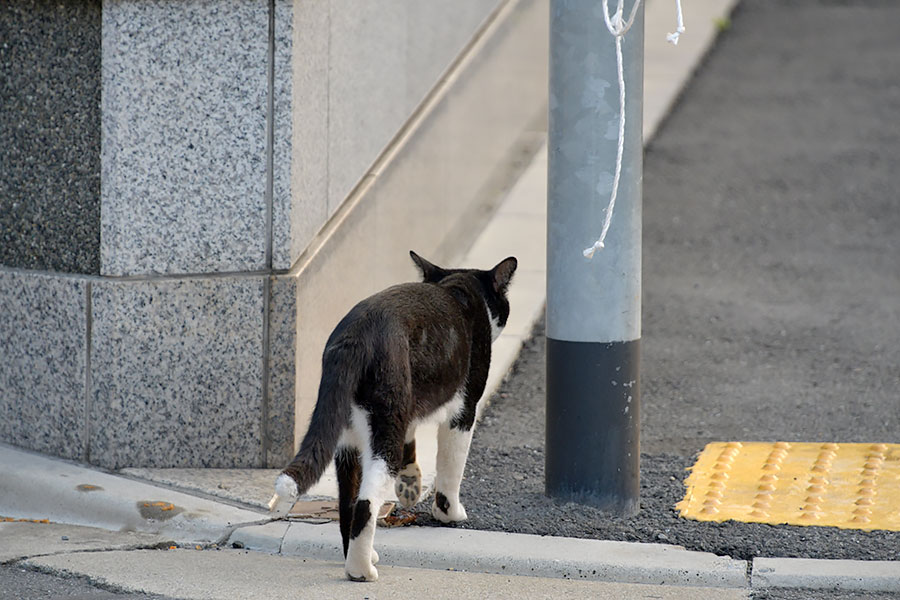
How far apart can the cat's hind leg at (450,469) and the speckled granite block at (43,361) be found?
1.66 metres

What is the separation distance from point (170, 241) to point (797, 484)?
2.90 meters

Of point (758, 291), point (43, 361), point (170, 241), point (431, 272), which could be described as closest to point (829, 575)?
point (431, 272)

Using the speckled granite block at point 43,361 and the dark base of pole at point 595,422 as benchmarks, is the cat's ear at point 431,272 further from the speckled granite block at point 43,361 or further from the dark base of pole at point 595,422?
the speckled granite block at point 43,361

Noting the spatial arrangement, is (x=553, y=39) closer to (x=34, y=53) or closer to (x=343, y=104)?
(x=343, y=104)

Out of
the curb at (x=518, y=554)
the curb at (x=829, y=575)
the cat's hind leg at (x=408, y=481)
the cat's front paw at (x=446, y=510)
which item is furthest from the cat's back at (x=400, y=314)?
the curb at (x=829, y=575)

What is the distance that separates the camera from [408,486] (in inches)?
197

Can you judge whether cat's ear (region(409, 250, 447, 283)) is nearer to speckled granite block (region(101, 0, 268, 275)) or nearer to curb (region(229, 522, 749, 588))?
speckled granite block (region(101, 0, 268, 275))

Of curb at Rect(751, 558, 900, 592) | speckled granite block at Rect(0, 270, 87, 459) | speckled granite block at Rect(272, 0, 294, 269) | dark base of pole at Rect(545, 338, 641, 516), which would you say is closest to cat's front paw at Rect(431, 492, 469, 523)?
dark base of pole at Rect(545, 338, 641, 516)

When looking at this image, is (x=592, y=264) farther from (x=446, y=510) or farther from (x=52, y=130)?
(x=52, y=130)

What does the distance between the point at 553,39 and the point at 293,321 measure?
5.62 feet

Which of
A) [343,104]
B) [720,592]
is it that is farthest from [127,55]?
[720,592]

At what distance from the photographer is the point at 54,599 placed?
4.27 m

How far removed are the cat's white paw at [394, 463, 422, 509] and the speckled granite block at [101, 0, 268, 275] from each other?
1.28 meters

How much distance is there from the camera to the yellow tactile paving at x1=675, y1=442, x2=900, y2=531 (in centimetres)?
511
